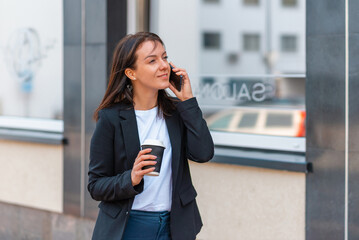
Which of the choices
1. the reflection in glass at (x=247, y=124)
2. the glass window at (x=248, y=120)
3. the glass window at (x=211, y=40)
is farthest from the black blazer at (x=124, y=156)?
the glass window at (x=211, y=40)

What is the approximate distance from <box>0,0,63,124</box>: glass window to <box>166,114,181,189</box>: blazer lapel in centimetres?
329

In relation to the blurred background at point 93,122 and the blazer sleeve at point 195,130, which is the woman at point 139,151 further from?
the blurred background at point 93,122

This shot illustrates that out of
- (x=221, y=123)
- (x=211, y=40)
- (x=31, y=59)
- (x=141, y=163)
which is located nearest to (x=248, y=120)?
(x=221, y=123)

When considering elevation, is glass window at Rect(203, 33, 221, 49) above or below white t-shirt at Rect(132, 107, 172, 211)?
above

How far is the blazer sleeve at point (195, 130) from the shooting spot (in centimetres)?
250

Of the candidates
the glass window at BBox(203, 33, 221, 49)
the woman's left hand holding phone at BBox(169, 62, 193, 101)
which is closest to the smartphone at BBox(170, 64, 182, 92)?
the woman's left hand holding phone at BBox(169, 62, 193, 101)

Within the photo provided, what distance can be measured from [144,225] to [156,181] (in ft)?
0.71

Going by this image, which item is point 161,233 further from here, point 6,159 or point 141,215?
point 6,159

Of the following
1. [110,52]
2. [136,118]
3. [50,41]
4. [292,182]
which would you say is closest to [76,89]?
[110,52]

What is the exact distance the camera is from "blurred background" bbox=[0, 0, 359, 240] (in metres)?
3.96

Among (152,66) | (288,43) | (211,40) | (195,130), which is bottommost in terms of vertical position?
(195,130)

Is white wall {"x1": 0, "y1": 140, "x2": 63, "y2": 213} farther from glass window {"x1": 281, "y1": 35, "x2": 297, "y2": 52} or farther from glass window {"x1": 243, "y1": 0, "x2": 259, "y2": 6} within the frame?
glass window {"x1": 281, "y1": 35, "x2": 297, "y2": 52}

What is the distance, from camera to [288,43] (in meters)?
22.0

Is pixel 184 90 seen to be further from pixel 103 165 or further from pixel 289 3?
pixel 289 3
